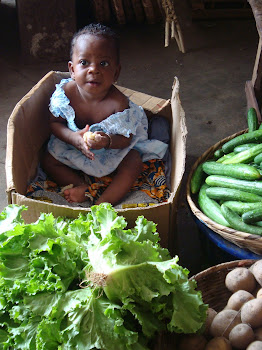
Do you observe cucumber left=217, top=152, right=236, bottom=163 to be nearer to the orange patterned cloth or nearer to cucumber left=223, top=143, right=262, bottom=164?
cucumber left=223, top=143, right=262, bottom=164

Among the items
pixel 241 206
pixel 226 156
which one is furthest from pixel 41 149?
pixel 241 206

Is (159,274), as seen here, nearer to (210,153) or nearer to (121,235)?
(121,235)

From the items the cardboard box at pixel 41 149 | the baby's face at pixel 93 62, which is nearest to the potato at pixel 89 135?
the baby's face at pixel 93 62

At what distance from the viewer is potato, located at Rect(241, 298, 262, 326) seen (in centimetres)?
191

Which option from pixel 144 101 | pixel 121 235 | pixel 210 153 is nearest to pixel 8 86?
pixel 144 101

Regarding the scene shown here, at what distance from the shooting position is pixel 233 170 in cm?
268

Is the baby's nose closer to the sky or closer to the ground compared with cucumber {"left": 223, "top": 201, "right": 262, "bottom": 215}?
closer to the sky

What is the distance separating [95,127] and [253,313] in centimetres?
153

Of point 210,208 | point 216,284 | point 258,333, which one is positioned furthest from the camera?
point 210,208

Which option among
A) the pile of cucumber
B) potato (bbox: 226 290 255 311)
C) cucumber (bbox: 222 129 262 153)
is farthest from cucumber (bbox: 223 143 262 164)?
potato (bbox: 226 290 255 311)

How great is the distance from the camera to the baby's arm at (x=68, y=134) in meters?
2.86

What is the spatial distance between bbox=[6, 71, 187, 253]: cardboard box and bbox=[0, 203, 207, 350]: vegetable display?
18.0 inches

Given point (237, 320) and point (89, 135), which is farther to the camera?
point (89, 135)

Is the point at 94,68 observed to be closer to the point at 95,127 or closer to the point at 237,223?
the point at 95,127
